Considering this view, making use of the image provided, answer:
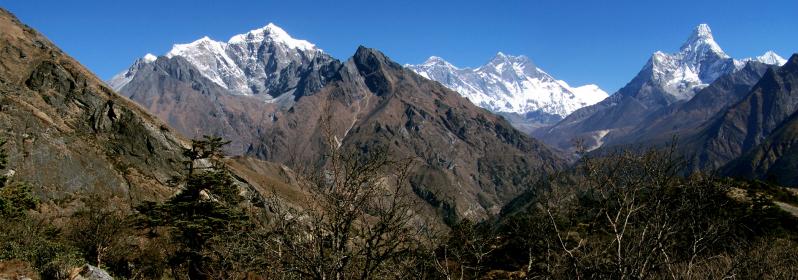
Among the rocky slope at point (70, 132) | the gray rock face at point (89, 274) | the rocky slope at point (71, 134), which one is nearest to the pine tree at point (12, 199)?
the rocky slope at point (70, 132)

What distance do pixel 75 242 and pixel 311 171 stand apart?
23.6m

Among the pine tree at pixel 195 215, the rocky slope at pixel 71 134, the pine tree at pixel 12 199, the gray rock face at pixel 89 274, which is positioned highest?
the rocky slope at pixel 71 134

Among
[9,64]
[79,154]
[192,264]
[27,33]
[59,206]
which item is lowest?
[192,264]

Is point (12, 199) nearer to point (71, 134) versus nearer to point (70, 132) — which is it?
point (71, 134)

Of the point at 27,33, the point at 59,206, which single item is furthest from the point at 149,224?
the point at 27,33

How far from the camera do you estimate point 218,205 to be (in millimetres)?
34688

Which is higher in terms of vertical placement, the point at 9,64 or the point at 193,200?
the point at 9,64

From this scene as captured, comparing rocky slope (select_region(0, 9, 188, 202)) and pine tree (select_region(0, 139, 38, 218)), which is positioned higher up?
rocky slope (select_region(0, 9, 188, 202))

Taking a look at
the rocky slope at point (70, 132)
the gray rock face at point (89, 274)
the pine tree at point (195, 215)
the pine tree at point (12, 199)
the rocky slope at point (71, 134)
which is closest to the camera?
the gray rock face at point (89, 274)

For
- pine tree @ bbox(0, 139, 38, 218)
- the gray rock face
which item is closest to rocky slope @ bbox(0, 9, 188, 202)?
pine tree @ bbox(0, 139, 38, 218)

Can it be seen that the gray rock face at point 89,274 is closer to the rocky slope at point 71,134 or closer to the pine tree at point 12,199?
the pine tree at point 12,199

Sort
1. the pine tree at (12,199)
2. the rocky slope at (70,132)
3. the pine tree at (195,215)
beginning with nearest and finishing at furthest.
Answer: the pine tree at (12,199) < the pine tree at (195,215) < the rocky slope at (70,132)

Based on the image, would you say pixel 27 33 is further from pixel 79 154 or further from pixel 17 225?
pixel 17 225

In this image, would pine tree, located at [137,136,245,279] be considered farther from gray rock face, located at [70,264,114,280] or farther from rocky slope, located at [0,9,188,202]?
gray rock face, located at [70,264,114,280]
